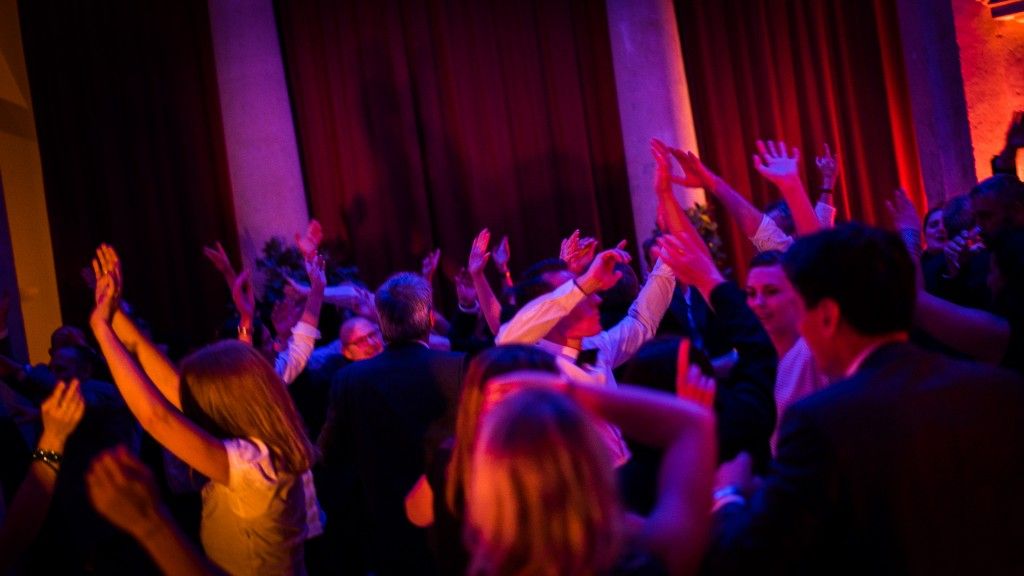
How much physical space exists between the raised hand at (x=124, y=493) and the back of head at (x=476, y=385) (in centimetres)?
56

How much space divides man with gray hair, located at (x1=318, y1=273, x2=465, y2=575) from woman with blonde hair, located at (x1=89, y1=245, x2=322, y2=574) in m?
0.59

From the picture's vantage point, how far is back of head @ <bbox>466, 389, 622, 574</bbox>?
1310mm

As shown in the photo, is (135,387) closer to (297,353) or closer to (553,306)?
(553,306)

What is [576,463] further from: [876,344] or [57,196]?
[57,196]

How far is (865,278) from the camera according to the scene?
172 centimetres

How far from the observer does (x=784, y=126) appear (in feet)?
27.4

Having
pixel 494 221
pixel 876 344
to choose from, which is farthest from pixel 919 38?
pixel 876 344

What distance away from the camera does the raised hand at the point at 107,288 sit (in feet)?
9.04

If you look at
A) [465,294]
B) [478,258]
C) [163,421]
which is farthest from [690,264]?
[465,294]

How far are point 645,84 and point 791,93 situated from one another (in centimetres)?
127

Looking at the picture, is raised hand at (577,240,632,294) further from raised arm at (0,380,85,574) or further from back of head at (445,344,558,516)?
raised arm at (0,380,85,574)

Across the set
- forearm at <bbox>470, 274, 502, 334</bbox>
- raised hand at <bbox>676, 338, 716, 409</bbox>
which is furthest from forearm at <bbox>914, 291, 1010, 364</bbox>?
forearm at <bbox>470, 274, 502, 334</bbox>

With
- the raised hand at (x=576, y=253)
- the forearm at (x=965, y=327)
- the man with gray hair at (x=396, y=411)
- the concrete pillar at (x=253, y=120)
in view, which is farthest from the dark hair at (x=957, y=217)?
the concrete pillar at (x=253, y=120)

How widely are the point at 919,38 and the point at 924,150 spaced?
798 millimetres
